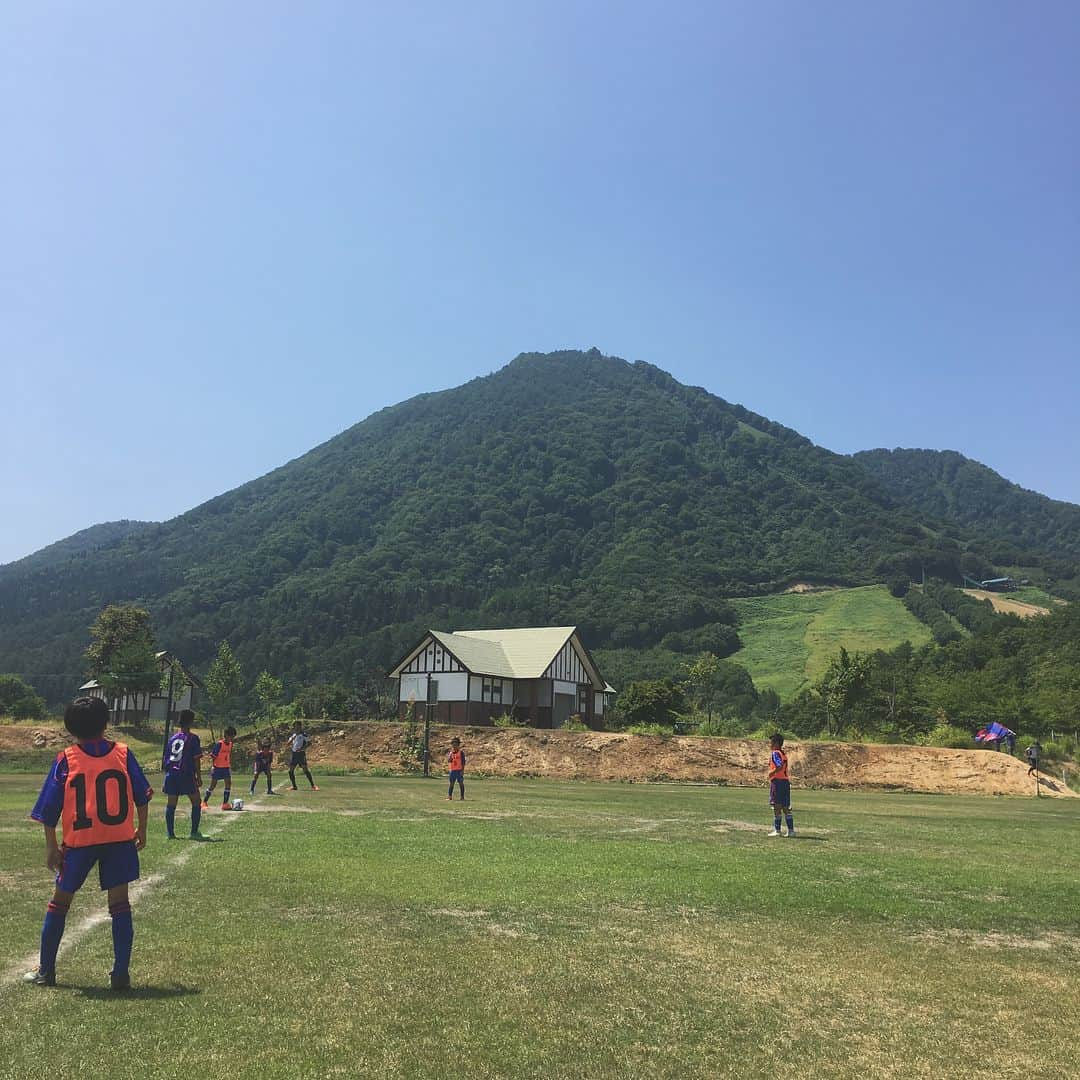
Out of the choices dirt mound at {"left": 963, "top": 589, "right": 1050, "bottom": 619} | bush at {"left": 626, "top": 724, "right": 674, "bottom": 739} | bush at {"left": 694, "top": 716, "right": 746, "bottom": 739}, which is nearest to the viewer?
bush at {"left": 626, "top": 724, "right": 674, "bottom": 739}

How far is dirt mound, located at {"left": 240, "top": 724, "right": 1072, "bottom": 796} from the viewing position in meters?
39.8

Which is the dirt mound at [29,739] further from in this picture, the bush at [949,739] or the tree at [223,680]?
the bush at [949,739]

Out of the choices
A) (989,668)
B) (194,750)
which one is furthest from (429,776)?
(989,668)

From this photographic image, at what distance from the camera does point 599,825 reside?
18516 millimetres

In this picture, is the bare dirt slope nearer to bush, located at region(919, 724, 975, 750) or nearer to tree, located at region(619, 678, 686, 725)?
bush, located at region(919, 724, 975, 750)

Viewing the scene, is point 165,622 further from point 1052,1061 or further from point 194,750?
point 1052,1061

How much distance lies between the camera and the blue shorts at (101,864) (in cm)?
643

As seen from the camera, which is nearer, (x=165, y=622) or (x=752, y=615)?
(x=165, y=622)

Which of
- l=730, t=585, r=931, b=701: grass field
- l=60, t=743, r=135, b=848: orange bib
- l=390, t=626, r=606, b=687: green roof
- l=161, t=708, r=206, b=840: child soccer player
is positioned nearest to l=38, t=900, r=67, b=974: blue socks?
l=60, t=743, r=135, b=848: orange bib

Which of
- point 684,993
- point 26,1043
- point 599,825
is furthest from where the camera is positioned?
point 599,825

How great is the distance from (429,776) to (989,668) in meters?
57.7

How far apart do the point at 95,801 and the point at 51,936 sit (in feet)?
3.36

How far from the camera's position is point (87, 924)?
27.5ft

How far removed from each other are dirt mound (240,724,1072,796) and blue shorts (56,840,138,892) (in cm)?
3834
